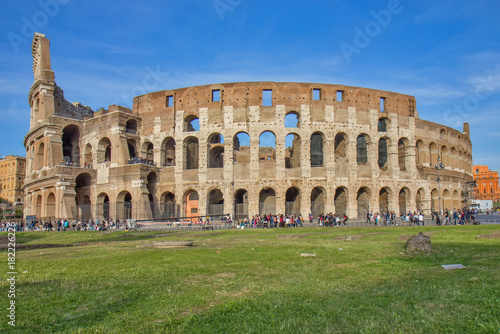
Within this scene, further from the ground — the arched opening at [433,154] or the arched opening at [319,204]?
the arched opening at [433,154]

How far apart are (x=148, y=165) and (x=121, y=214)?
5.05 m

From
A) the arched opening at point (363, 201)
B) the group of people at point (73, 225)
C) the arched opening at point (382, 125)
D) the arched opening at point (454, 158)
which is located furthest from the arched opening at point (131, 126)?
the arched opening at point (454, 158)

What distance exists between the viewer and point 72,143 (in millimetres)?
41688

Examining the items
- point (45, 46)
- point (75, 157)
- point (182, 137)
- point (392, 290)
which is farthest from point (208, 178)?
point (392, 290)

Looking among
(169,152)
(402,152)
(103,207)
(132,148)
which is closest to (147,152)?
(169,152)

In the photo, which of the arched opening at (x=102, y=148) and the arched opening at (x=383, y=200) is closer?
the arched opening at (x=383, y=200)

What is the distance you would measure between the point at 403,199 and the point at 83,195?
3103 centimetres

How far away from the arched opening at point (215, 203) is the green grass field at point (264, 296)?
25.6 m

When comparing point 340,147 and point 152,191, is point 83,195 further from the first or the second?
point 340,147

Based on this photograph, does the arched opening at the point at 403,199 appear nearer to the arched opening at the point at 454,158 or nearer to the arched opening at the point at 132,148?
the arched opening at the point at 454,158

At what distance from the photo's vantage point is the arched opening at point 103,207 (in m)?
36.0

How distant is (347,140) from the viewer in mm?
35625

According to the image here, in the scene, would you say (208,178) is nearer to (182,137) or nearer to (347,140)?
(182,137)

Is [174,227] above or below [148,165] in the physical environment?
below
